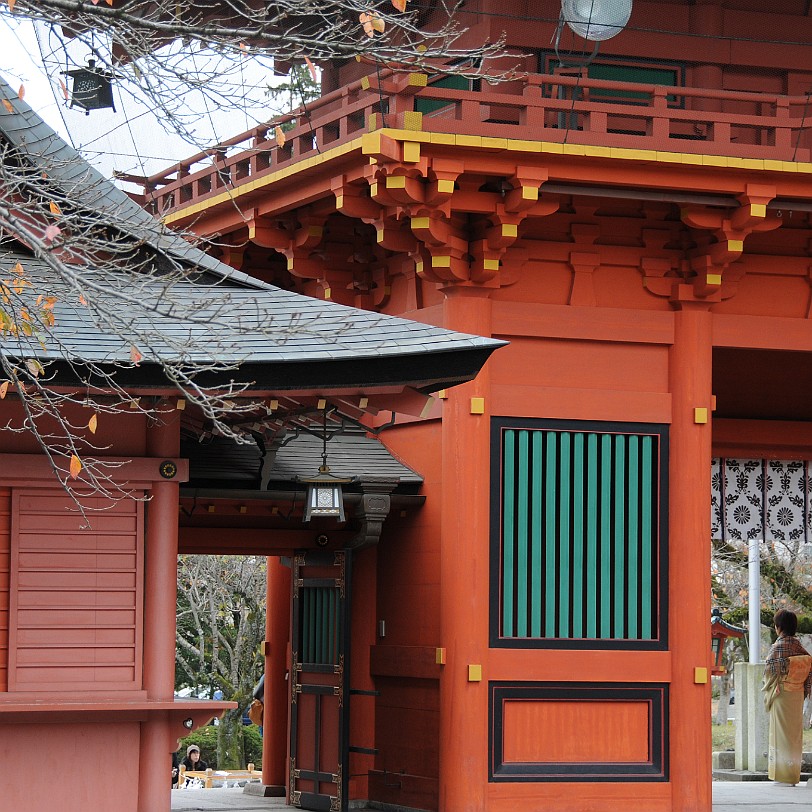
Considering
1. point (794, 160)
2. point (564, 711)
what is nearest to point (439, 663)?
point (564, 711)

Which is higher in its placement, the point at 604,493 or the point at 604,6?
the point at 604,6

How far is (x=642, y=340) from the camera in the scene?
41.6 ft

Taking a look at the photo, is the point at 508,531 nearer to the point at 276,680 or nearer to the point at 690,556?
the point at 690,556

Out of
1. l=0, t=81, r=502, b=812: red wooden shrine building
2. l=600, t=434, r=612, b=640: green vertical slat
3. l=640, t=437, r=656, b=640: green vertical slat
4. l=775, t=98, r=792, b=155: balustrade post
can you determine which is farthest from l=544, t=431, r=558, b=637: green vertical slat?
l=775, t=98, r=792, b=155: balustrade post

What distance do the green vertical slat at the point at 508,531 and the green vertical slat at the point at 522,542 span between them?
0.14ft

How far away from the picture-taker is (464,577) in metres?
12.0

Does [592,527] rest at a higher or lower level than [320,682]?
higher

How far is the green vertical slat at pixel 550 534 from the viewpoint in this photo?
12281 mm

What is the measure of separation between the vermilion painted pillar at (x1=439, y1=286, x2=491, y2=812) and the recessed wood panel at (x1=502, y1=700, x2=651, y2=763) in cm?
30

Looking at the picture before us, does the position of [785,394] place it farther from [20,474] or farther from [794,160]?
[20,474]

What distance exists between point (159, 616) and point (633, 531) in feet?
13.9

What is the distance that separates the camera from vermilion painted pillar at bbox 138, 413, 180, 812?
10086 mm

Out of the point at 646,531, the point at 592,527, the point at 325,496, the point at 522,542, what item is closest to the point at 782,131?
the point at 646,531

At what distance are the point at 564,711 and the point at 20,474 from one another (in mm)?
4720
